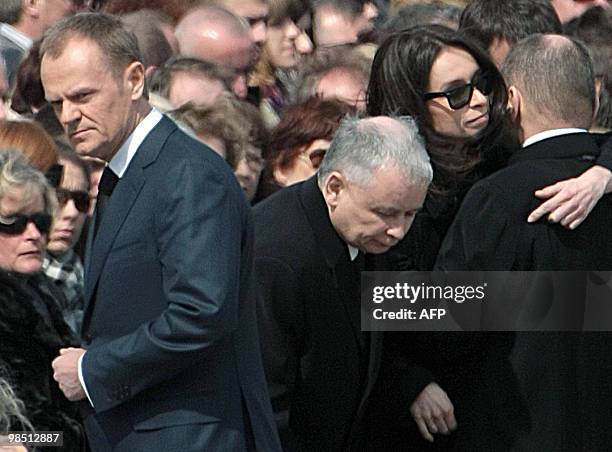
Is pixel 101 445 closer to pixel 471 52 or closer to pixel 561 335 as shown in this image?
pixel 561 335

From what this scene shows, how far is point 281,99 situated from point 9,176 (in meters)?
2.75

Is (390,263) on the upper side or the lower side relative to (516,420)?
upper

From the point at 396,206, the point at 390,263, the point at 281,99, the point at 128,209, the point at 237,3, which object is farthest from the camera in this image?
the point at 237,3

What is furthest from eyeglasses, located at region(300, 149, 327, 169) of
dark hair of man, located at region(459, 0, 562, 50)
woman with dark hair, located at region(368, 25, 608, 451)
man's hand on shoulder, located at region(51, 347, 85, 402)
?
man's hand on shoulder, located at region(51, 347, 85, 402)

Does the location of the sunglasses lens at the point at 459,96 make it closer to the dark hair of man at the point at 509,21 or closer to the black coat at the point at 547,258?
the black coat at the point at 547,258

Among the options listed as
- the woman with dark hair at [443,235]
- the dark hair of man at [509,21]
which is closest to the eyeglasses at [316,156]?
the woman with dark hair at [443,235]

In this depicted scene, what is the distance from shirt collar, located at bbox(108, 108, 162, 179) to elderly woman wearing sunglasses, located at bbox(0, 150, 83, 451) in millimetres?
538

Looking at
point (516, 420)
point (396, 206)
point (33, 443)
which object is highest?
point (396, 206)

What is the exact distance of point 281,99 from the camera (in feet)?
23.0

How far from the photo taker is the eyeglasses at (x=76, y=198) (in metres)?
4.95

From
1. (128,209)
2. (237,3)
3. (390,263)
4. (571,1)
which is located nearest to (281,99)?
(237,3)

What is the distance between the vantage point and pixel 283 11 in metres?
7.81

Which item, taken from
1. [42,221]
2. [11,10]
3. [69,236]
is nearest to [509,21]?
[69,236]

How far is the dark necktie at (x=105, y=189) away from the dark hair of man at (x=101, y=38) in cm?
27
